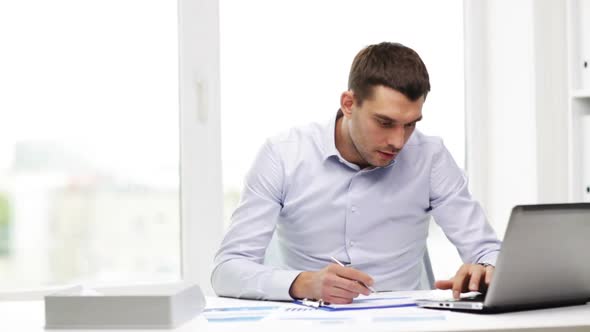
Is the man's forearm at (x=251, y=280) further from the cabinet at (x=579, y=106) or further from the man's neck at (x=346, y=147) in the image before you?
the cabinet at (x=579, y=106)

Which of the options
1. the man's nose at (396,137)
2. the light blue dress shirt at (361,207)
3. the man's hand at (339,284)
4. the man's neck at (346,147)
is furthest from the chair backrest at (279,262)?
the man's hand at (339,284)

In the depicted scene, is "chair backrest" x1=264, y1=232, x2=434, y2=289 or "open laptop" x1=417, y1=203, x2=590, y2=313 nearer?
"open laptop" x1=417, y1=203, x2=590, y2=313

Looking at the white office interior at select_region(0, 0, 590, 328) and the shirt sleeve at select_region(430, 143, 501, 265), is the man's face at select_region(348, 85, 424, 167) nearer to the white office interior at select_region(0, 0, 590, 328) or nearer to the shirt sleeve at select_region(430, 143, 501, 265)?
the shirt sleeve at select_region(430, 143, 501, 265)

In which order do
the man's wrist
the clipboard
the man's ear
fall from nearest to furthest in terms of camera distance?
the clipboard → the man's wrist → the man's ear

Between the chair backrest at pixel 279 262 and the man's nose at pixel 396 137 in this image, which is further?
the chair backrest at pixel 279 262

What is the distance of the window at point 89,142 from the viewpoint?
2920 mm

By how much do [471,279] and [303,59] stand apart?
162 centimetres

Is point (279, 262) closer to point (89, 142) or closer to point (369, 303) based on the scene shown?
point (369, 303)

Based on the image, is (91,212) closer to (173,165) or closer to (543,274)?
(173,165)

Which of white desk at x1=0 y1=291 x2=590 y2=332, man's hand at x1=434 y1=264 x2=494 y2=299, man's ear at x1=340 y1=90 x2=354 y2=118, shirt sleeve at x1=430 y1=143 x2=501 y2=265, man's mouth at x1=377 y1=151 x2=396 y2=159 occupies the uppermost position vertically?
man's ear at x1=340 y1=90 x2=354 y2=118

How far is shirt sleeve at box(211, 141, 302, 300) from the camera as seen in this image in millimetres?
1926

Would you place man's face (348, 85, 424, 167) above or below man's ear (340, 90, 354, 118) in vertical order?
below

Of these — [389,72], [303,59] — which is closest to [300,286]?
[389,72]

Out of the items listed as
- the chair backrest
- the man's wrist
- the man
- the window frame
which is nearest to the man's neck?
the man
